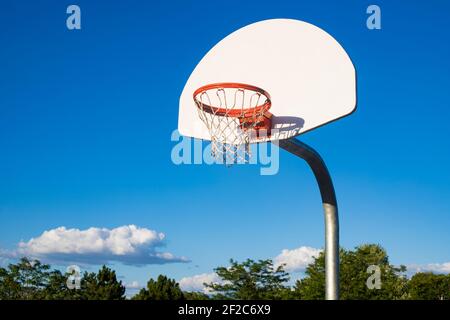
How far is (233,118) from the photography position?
688 cm

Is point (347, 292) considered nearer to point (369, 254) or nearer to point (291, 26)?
point (369, 254)

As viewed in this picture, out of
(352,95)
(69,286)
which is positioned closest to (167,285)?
(69,286)

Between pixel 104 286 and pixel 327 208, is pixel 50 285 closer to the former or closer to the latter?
pixel 104 286

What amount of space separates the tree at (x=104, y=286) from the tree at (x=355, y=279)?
31.7 feet

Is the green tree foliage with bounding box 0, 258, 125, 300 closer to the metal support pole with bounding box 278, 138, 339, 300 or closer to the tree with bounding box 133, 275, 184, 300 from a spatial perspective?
the tree with bounding box 133, 275, 184, 300

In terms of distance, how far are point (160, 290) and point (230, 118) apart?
67.0 feet

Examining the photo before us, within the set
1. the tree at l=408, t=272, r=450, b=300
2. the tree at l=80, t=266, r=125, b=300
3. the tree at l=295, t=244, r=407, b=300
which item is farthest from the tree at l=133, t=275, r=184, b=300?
the tree at l=408, t=272, r=450, b=300

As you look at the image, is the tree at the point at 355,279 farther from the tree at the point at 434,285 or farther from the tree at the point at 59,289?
the tree at the point at 434,285

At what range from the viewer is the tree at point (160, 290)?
25.4 metres

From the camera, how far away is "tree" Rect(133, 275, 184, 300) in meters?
25.4

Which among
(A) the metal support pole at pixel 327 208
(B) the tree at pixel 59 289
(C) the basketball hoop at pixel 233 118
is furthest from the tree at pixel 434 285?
(C) the basketball hoop at pixel 233 118

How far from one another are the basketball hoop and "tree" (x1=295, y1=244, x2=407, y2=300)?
17.9 metres
